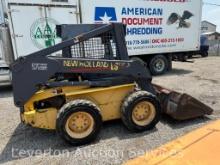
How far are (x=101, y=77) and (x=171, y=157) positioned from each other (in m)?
2.73

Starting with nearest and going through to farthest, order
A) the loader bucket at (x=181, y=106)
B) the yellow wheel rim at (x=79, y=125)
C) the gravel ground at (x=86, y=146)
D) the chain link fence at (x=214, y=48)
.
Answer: the gravel ground at (x=86, y=146) → the yellow wheel rim at (x=79, y=125) → the loader bucket at (x=181, y=106) → the chain link fence at (x=214, y=48)

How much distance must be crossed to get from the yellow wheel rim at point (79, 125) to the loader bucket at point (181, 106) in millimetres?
1693

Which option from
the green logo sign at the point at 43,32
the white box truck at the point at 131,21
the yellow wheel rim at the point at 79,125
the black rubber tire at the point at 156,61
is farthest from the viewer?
the black rubber tire at the point at 156,61

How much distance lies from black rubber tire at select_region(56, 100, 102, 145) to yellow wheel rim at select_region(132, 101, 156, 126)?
2.35 ft

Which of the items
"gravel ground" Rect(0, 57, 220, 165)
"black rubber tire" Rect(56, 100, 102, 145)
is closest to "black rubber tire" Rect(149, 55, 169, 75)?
"gravel ground" Rect(0, 57, 220, 165)

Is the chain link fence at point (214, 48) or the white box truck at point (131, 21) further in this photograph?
the chain link fence at point (214, 48)

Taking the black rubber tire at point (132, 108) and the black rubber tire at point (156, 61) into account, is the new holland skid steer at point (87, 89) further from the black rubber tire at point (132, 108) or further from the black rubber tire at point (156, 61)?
the black rubber tire at point (156, 61)

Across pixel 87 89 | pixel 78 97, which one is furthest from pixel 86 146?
pixel 87 89

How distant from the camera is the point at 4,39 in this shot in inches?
319

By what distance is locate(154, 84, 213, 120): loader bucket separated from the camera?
4.77 m

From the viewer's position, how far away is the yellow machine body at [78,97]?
4.11 m

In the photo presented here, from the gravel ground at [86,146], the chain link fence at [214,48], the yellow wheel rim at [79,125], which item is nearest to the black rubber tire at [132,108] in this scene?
the gravel ground at [86,146]

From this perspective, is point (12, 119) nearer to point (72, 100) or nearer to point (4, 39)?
point (72, 100)

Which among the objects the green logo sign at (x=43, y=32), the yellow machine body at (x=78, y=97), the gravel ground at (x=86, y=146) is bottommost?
the gravel ground at (x=86, y=146)
